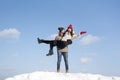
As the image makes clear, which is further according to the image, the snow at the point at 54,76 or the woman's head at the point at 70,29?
the woman's head at the point at 70,29

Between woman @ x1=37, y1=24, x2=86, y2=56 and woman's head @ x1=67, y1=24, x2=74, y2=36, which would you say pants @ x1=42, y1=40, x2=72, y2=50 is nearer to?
woman @ x1=37, y1=24, x2=86, y2=56

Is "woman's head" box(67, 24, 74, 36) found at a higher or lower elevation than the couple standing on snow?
higher

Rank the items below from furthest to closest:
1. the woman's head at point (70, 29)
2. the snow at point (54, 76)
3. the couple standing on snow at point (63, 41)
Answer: the woman's head at point (70, 29), the couple standing on snow at point (63, 41), the snow at point (54, 76)

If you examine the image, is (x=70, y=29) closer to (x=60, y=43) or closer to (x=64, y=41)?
(x=64, y=41)

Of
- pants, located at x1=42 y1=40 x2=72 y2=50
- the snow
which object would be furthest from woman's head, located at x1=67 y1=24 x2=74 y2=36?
the snow

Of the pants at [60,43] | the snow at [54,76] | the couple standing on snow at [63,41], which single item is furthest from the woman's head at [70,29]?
the snow at [54,76]

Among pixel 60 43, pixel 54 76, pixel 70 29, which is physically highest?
pixel 70 29

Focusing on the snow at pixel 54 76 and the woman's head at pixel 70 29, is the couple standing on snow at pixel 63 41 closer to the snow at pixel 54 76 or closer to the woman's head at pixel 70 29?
the woman's head at pixel 70 29

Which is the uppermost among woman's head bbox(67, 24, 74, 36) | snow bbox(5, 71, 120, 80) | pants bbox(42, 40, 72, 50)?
woman's head bbox(67, 24, 74, 36)

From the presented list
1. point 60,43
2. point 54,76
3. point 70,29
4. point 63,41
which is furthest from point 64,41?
point 54,76

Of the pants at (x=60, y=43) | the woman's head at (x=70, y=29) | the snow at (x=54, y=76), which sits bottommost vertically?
the snow at (x=54, y=76)

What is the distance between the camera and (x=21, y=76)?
13.3m

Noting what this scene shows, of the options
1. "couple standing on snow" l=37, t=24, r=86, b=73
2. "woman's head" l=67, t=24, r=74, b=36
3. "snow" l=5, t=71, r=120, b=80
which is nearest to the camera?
"snow" l=5, t=71, r=120, b=80

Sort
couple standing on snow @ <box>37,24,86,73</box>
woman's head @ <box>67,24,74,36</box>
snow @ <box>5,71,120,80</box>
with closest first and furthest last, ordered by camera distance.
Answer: snow @ <box>5,71,120,80</box>
couple standing on snow @ <box>37,24,86,73</box>
woman's head @ <box>67,24,74,36</box>
